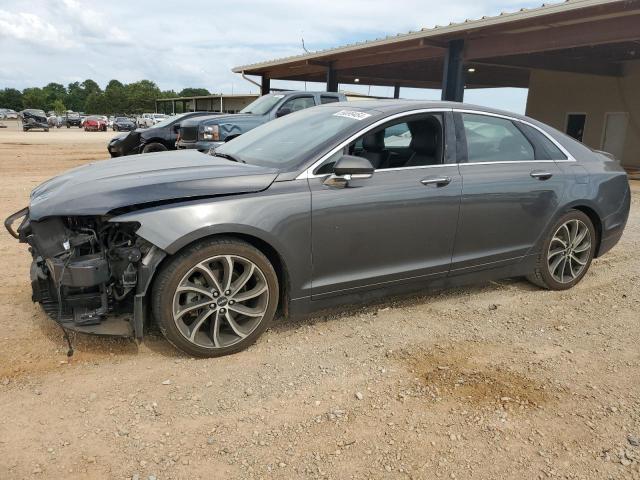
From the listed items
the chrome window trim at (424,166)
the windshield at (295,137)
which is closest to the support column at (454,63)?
the chrome window trim at (424,166)

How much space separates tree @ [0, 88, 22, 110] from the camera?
118m

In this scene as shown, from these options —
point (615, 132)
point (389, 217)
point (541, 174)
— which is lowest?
point (389, 217)

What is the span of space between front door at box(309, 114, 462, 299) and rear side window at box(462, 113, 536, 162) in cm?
26

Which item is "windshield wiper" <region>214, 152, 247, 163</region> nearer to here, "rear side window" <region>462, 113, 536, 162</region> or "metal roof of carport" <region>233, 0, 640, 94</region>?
"rear side window" <region>462, 113, 536, 162</region>

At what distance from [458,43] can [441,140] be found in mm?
11093

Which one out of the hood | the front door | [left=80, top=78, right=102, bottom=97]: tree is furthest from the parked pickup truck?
[left=80, top=78, right=102, bottom=97]: tree

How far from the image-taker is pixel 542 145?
14.4ft

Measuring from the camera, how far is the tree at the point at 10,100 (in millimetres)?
118050

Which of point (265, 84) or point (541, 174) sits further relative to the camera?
point (265, 84)

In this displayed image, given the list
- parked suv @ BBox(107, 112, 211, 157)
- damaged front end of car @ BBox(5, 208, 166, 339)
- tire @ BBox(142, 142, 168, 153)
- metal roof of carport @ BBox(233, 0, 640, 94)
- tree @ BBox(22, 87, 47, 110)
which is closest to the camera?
damaged front end of car @ BBox(5, 208, 166, 339)

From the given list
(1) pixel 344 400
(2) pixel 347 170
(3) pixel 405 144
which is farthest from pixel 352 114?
(1) pixel 344 400

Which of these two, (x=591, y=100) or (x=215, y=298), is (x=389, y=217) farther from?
(x=591, y=100)

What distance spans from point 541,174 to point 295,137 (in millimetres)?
2093

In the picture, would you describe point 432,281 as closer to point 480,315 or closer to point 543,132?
point 480,315
